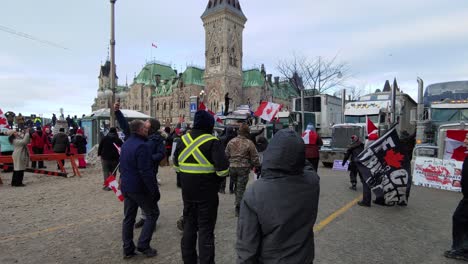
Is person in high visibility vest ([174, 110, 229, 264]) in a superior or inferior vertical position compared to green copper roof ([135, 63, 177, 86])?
inferior

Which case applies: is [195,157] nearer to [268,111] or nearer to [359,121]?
[268,111]

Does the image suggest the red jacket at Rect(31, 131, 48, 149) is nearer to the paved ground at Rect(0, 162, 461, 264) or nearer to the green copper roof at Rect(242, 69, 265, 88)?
the paved ground at Rect(0, 162, 461, 264)

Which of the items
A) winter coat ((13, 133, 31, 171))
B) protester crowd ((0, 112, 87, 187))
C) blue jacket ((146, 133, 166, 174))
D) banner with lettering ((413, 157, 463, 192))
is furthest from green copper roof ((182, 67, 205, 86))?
blue jacket ((146, 133, 166, 174))

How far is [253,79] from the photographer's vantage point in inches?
2916

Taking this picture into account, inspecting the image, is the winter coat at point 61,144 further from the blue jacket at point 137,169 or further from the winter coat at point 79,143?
the blue jacket at point 137,169

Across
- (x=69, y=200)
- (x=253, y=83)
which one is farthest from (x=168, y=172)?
(x=253, y=83)

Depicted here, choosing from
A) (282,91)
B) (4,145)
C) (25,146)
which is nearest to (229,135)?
(25,146)

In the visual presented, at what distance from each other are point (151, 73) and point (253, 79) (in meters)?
32.5

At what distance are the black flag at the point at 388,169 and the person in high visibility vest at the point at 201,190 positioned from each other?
15.8 feet

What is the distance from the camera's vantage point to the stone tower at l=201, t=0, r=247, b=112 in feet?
220

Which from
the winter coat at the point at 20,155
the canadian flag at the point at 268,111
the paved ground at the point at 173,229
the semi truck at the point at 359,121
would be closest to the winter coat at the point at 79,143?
the winter coat at the point at 20,155

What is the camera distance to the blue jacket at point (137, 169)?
423 cm

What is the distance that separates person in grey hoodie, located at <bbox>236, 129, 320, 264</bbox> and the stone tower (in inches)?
2533

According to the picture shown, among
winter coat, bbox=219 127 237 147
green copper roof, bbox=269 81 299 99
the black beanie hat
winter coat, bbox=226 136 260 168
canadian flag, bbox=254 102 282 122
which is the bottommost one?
winter coat, bbox=226 136 260 168
